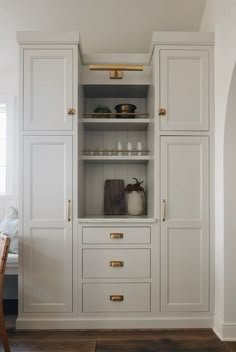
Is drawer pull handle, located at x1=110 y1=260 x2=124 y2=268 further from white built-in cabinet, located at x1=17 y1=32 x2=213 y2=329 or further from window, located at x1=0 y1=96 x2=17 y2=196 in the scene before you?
window, located at x1=0 y1=96 x2=17 y2=196

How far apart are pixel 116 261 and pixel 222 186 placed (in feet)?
3.36

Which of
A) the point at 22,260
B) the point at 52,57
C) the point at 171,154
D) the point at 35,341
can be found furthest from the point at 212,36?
the point at 35,341

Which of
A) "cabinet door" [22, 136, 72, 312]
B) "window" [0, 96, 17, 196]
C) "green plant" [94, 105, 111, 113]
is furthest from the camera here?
"window" [0, 96, 17, 196]

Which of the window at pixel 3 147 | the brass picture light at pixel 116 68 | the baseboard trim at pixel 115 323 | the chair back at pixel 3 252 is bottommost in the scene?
the baseboard trim at pixel 115 323

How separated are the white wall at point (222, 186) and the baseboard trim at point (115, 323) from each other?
0.62 feet

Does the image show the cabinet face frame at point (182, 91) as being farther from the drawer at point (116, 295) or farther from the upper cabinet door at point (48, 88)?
the drawer at point (116, 295)

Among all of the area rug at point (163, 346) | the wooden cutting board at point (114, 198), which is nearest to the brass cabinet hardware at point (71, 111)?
the wooden cutting board at point (114, 198)

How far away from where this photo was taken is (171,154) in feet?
9.20

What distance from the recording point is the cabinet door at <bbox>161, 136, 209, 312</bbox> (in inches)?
110

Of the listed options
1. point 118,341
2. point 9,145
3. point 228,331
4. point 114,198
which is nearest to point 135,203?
point 114,198

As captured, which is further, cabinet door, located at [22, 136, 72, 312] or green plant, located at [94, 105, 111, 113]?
green plant, located at [94, 105, 111, 113]

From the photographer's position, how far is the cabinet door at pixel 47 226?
109 inches

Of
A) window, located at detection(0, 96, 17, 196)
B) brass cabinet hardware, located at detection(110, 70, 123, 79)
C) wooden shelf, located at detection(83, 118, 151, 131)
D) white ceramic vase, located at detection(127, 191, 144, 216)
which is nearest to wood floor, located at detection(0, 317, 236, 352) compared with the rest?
white ceramic vase, located at detection(127, 191, 144, 216)

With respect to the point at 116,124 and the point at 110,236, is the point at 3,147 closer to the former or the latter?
the point at 116,124
